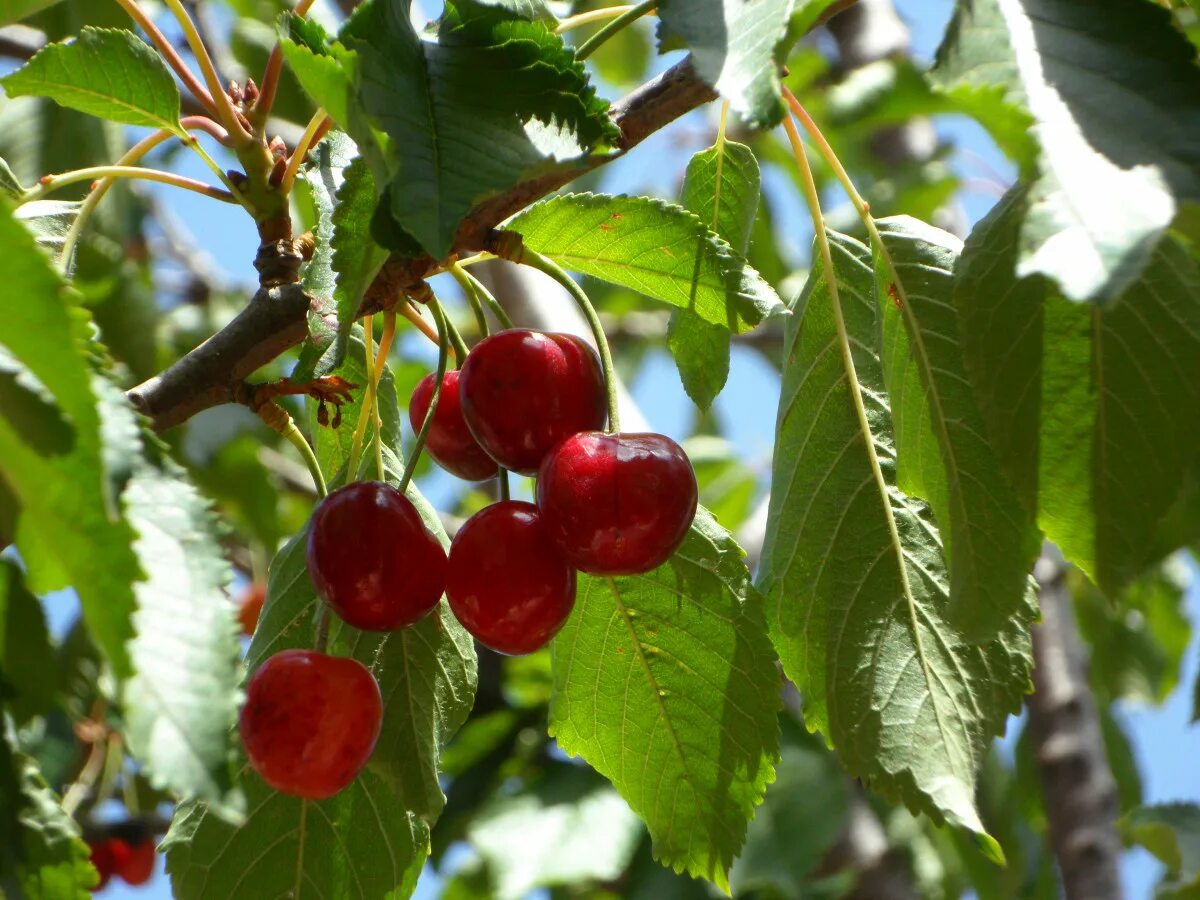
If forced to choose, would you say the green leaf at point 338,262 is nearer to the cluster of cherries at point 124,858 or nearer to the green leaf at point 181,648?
the green leaf at point 181,648

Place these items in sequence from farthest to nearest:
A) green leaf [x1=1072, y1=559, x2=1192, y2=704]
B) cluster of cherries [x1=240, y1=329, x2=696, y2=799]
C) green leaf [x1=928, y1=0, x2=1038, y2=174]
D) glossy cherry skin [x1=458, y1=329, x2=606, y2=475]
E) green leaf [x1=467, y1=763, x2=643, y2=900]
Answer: green leaf [x1=1072, y1=559, x2=1192, y2=704] < green leaf [x1=467, y1=763, x2=643, y2=900] < glossy cherry skin [x1=458, y1=329, x2=606, y2=475] < cluster of cherries [x1=240, y1=329, x2=696, y2=799] < green leaf [x1=928, y1=0, x2=1038, y2=174]

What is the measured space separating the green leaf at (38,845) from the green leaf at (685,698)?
0.55 metres

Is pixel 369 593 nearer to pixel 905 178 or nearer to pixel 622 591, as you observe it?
pixel 622 591

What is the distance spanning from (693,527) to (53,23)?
2.00 meters

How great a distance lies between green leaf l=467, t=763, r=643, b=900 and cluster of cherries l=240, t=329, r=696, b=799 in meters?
1.43

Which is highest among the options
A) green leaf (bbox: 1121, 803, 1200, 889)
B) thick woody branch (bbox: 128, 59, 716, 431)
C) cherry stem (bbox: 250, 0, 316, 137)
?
cherry stem (bbox: 250, 0, 316, 137)

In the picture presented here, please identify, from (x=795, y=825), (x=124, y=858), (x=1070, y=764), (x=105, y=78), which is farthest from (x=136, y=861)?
(x=105, y=78)

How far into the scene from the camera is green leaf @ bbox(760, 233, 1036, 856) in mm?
1336

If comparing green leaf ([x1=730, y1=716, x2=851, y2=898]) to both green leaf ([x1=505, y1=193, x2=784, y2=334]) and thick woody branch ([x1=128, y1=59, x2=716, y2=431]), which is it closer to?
green leaf ([x1=505, y1=193, x2=784, y2=334])

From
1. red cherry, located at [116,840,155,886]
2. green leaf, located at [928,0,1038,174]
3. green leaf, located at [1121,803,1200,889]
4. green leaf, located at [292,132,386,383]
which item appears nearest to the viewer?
green leaf, located at [928,0,1038,174]

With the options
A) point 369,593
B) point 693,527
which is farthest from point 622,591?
point 369,593

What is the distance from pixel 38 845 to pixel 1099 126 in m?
0.94

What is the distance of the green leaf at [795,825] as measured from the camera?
2658 mm

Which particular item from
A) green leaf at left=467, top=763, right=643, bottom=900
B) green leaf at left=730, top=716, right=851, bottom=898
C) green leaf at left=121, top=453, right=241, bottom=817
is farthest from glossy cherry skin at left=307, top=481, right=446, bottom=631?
green leaf at left=730, top=716, right=851, bottom=898
